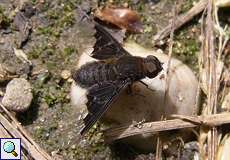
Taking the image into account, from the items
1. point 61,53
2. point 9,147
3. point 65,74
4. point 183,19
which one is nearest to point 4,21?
point 61,53

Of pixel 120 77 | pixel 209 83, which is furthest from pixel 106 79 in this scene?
pixel 209 83

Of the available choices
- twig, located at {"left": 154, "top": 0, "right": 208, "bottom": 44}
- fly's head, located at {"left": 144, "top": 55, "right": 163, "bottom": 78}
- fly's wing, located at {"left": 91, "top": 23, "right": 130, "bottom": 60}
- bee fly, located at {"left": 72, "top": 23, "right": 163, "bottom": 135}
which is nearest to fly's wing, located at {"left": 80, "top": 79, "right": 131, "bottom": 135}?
bee fly, located at {"left": 72, "top": 23, "right": 163, "bottom": 135}

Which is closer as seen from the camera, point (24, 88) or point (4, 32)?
point (24, 88)

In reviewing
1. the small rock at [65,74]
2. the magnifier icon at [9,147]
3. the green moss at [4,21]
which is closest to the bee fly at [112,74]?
the small rock at [65,74]

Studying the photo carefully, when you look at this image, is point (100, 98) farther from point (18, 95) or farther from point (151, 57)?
point (18, 95)

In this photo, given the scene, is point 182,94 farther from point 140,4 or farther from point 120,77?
point 140,4
